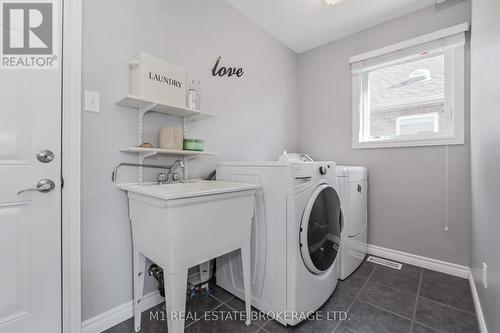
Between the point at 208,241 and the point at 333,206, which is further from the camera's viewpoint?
the point at 333,206

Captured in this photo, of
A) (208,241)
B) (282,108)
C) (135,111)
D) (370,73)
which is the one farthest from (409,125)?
(135,111)

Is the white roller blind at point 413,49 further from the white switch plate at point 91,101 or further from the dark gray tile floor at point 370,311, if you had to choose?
the white switch plate at point 91,101

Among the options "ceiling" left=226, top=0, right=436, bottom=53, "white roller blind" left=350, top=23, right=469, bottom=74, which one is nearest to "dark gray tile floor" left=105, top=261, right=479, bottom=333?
"white roller blind" left=350, top=23, right=469, bottom=74

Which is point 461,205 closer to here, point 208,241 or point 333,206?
point 333,206

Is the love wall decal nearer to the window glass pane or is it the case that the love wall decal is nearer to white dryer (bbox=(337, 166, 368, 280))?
white dryer (bbox=(337, 166, 368, 280))

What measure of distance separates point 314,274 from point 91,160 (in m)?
1.50

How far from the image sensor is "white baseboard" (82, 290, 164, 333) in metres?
1.19

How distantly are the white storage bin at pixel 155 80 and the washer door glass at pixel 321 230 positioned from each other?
110 cm

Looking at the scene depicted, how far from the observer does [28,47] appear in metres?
1.05

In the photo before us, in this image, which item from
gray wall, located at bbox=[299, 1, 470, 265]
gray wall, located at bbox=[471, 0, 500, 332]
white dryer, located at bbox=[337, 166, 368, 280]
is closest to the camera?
gray wall, located at bbox=[471, 0, 500, 332]

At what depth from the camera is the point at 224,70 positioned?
193cm

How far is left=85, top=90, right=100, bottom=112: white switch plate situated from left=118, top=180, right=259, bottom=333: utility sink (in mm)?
455

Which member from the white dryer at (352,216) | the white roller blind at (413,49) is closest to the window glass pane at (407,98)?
the white roller blind at (413,49)

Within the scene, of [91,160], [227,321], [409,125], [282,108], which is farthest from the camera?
[282,108]
